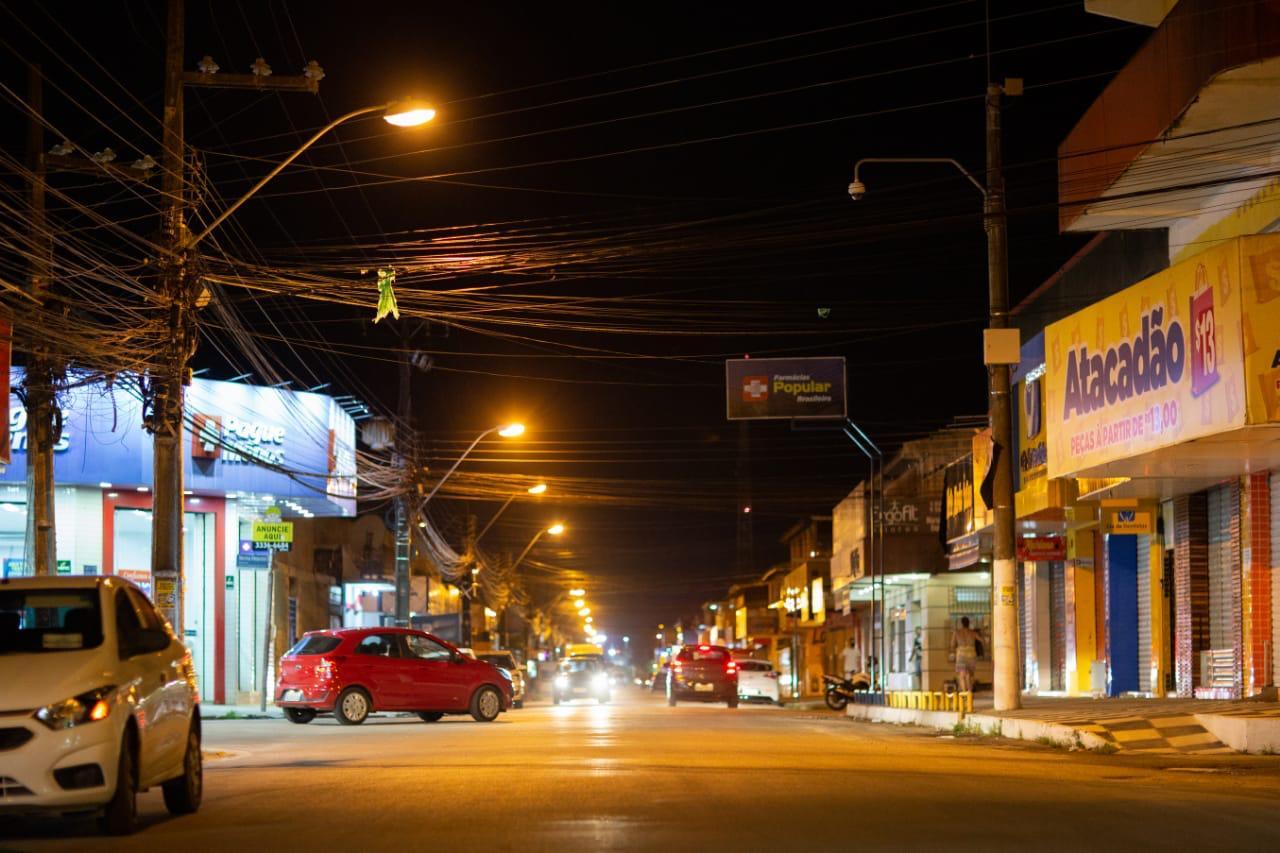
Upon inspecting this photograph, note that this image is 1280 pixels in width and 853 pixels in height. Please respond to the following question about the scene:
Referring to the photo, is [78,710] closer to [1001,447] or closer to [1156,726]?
[1156,726]

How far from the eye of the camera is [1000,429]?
24.2 m

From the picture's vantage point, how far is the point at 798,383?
133ft

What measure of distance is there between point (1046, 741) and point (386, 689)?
1145 centimetres

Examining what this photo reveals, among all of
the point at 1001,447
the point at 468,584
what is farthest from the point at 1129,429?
the point at 468,584

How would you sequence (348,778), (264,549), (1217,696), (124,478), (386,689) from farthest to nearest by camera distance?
(124,478)
(264,549)
(386,689)
(1217,696)
(348,778)

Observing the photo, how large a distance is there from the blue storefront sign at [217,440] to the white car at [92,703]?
22.8 meters

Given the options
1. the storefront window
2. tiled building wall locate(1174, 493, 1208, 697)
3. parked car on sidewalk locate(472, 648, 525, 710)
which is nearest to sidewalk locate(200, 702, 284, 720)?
the storefront window

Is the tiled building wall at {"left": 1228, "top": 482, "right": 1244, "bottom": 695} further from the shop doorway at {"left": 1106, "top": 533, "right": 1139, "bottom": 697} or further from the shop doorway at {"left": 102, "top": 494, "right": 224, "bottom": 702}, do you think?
the shop doorway at {"left": 102, "top": 494, "right": 224, "bottom": 702}

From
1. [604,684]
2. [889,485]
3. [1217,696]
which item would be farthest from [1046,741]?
[889,485]

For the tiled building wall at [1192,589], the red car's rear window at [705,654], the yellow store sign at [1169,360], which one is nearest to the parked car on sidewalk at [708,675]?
the red car's rear window at [705,654]

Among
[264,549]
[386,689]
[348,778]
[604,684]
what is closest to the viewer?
[348,778]

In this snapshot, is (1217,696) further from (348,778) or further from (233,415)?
(233,415)

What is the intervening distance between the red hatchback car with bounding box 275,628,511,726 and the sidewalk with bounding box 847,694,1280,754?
8.81 m

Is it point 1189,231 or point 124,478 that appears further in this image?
point 124,478
